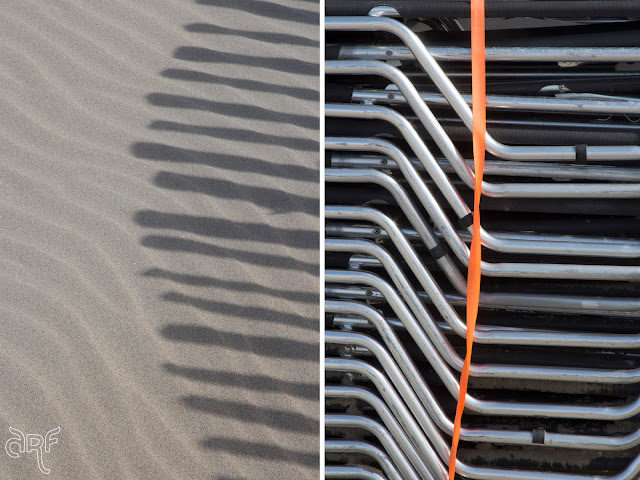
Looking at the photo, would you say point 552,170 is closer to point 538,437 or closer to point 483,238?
point 483,238

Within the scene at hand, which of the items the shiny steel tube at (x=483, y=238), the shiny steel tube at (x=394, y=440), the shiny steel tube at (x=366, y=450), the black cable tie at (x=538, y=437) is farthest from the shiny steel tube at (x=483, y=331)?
the shiny steel tube at (x=366, y=450)

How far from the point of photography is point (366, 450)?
2.08 metres

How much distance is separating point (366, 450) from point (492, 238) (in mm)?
729

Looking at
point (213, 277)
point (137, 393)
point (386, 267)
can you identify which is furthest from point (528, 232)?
point (137, 393)

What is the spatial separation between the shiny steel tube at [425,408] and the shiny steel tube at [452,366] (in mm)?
69

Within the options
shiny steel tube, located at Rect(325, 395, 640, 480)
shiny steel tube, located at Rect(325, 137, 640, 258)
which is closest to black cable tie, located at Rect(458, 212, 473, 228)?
shiny steel tube, located at Rect(325, 137, 640, 258)

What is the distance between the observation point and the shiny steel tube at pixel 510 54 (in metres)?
1.78

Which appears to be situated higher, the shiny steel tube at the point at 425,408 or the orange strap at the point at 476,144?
the orange strap at the point at 476,144

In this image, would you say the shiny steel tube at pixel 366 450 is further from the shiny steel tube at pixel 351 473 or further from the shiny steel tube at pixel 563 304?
the shiny steel tube at pixel 563 304

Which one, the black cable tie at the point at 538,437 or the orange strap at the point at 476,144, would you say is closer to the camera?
the orange strap at the point at 476,144

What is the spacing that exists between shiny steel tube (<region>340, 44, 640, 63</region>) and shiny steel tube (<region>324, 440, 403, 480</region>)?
1.11 metres

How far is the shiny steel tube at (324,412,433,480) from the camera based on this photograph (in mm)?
2016

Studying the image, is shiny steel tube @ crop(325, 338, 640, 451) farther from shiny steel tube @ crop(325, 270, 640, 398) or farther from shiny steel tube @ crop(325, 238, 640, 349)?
shiny steel tube @ crop(325, 238, 640, 349)

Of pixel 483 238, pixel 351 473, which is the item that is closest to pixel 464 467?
pixel 351 473
